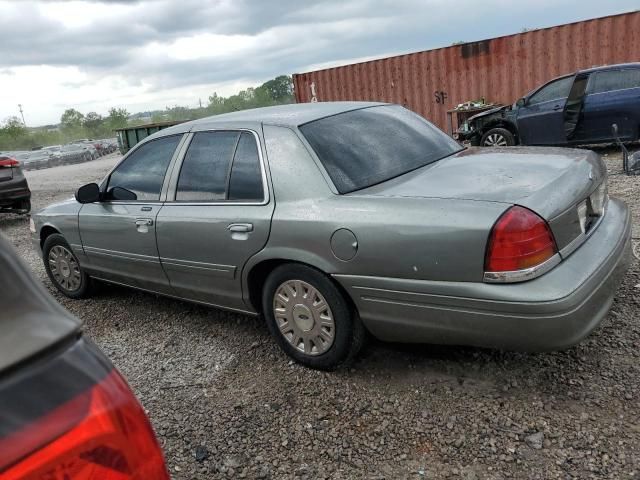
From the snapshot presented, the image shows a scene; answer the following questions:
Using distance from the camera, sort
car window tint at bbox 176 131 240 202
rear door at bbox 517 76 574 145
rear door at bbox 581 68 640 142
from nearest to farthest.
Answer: car window tint at bbox 176 131 240 202, rear door at bbox 581 68 640 142, rear door at bbox 517 76 574 145

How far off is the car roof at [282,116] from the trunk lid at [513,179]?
0.73 meters

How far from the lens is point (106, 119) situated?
75.4 meters

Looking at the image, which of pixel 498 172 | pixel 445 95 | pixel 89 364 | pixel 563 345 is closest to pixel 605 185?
pixel 498 172

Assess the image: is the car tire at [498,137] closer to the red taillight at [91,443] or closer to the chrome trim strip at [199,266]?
the chrome trim strip at [199,266]

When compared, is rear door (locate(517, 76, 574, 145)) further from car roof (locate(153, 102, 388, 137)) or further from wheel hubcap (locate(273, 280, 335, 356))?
wheel hubcap (locate(273, 280, 335, 356))

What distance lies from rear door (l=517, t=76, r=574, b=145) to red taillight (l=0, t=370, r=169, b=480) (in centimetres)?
999

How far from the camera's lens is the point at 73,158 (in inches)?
1246

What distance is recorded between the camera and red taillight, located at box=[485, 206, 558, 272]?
7.95 ft

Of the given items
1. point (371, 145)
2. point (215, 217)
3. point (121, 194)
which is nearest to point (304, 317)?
point (215, 217)

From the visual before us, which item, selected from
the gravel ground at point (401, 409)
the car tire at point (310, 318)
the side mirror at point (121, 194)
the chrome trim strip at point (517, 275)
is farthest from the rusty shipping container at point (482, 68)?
the car tire at point (310, 318)

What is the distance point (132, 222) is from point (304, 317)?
5.31 feet

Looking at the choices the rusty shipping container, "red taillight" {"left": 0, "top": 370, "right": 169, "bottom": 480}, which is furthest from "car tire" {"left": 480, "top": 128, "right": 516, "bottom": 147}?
"red taillight" {"left": 0, "top": 370, "right": 169, "bottom": 480}

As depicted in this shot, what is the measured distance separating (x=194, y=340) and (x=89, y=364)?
2.93 metres

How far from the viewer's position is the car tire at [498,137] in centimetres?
1019
